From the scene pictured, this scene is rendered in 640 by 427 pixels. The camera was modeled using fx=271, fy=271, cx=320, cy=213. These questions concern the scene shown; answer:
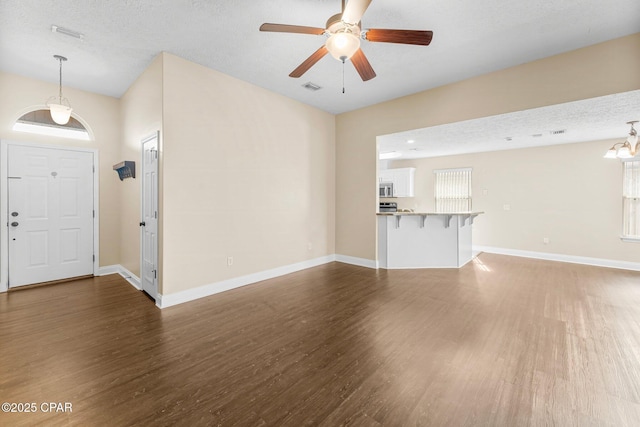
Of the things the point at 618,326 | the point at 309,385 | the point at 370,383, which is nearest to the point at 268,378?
the point at 309,385

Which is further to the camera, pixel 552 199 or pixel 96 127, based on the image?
pixel 552 199

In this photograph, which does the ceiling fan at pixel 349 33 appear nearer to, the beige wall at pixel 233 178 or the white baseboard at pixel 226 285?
the beige wall at pixel 233 178

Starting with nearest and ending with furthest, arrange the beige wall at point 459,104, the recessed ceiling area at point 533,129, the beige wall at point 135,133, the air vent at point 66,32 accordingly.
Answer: the air vent at point 66,32
the beige wall at point 459,104
the beige wall at point 135,133
the recessed ceiling area at point 533,129

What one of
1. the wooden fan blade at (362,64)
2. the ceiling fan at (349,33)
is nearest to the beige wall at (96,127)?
the ceiling fan at (349,33)

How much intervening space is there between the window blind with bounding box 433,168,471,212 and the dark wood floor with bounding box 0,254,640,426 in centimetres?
399

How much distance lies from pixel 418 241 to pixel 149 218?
460 centimetres

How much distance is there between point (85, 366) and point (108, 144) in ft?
13.4

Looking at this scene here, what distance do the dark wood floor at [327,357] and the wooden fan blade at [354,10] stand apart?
8.71 feet

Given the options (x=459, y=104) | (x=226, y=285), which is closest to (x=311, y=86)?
(x=459, y=104)

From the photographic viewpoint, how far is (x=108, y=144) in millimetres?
4832

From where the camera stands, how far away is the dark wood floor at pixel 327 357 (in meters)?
1.70

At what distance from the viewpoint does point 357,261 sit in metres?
5.56

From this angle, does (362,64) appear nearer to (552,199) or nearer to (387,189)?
(552,199)

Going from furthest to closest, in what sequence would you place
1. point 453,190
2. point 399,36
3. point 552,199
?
point 453,190 → point 552,199 → point 399,36
